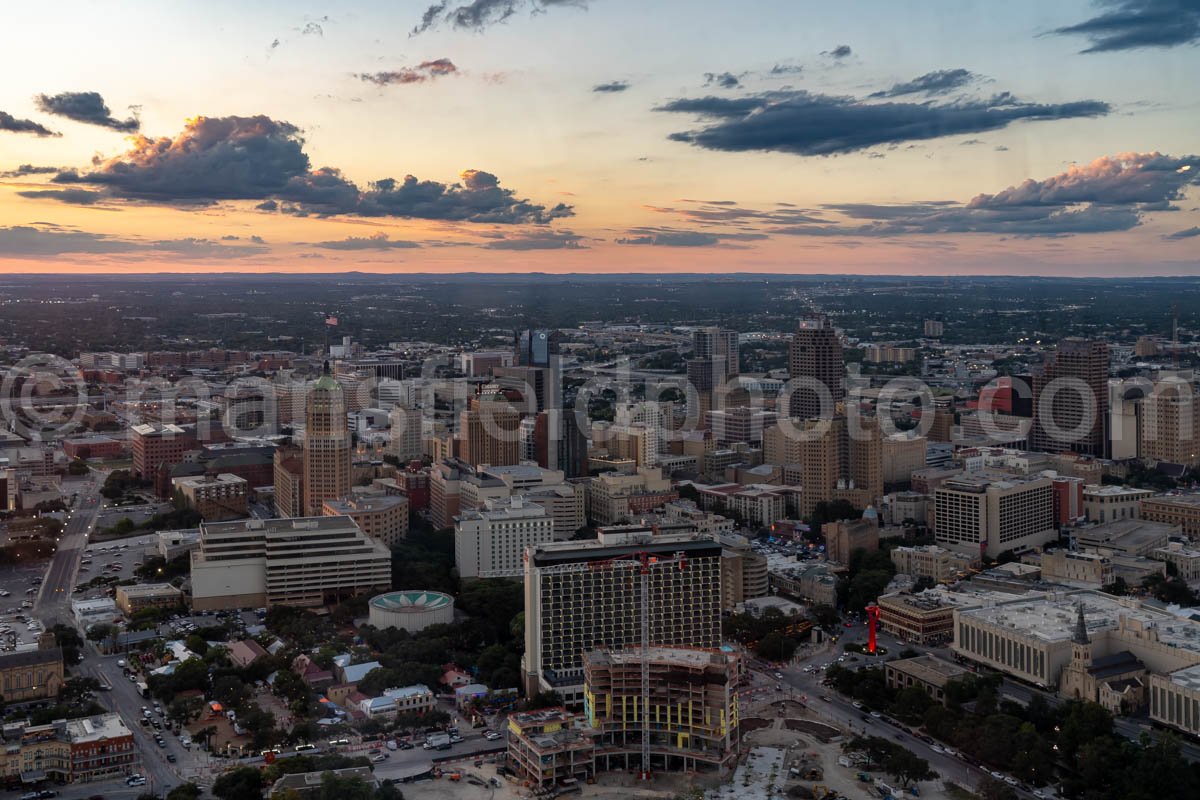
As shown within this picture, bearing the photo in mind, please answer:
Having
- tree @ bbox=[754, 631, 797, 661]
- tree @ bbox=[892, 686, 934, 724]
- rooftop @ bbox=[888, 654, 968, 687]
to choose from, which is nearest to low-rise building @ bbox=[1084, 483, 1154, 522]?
rooftop @ bbox=[888, 654, 968, 687]

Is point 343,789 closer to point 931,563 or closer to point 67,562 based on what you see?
point 931,563

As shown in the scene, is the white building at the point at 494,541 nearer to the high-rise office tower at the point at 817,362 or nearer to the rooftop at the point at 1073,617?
the rooftop at the point at 1073,617

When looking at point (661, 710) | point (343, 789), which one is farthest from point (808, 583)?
point (343, 789)

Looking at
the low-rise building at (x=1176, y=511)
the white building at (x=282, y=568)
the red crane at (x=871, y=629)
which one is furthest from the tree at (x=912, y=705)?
the low-rise building at (x=1176, y=511)

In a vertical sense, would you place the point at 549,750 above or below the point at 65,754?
below

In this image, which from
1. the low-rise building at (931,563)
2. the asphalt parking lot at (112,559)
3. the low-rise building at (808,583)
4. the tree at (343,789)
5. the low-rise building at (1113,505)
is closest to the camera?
the tree at (343,789)

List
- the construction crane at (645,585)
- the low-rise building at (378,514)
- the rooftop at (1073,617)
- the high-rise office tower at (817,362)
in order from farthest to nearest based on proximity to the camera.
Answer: the high-rise office tower at (817,362) < the low-rise building at (378,514) < the rooftop at (1073,617) < the construction crane at (645,585)
